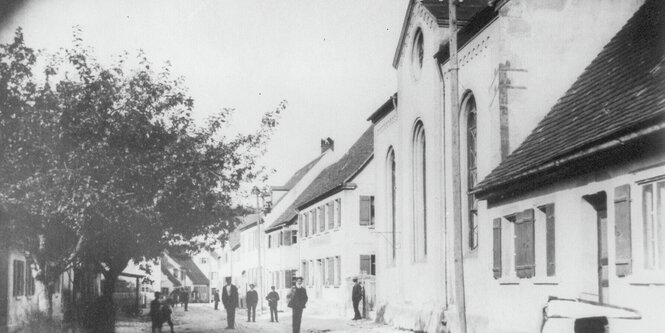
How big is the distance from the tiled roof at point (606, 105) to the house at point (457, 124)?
2.58 ft

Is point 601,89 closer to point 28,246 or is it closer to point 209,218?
point 28,246

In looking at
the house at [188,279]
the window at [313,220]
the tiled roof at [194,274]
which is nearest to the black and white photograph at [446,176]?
the window at [313,220]

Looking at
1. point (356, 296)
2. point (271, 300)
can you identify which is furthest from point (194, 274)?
point (356, 296)

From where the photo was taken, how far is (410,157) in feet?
87.4

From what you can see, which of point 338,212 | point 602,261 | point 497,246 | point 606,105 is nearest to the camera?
point 602,261

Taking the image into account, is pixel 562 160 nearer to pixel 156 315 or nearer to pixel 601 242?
pixel 601 242

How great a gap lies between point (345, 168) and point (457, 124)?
1109 inches

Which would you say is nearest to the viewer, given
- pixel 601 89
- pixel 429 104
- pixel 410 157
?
pixel 601 89

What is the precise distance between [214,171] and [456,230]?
13.6 meters

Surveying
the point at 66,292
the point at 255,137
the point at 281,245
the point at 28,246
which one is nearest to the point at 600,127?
the point at 28,246

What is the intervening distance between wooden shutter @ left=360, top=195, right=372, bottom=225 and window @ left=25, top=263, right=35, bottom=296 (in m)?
16.2

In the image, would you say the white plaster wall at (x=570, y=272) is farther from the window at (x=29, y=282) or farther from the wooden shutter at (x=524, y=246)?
the window at (x=29, y=282)

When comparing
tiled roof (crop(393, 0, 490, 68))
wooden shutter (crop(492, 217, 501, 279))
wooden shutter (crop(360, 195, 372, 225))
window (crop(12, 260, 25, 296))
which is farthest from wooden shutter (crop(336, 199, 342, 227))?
wooden shutter (crop(492, 217, 501, 279))

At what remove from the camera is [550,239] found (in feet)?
49.5
